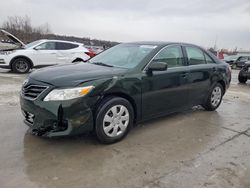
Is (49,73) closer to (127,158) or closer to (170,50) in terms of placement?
(127,158)

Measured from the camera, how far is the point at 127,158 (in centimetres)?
325

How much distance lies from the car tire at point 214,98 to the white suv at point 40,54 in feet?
22.6

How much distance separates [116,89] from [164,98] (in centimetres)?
107

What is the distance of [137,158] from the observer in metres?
3.26

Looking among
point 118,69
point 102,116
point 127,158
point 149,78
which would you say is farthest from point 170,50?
point 127,158

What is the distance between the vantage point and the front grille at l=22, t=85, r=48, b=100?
3317 millimetres

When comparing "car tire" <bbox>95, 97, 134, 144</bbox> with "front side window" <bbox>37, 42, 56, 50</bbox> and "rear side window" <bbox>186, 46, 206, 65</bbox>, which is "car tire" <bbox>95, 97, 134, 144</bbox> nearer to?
"rear side window" <bbox>186, 46, 206, 65</bbox>

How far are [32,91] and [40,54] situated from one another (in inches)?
303

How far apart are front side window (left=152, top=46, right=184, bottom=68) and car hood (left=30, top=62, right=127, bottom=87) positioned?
0.80m

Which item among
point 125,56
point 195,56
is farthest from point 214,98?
point 125,56

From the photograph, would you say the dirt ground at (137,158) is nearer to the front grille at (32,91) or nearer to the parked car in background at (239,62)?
the front grille at (32,91)

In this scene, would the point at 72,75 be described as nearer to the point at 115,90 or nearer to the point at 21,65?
the point at 115,90

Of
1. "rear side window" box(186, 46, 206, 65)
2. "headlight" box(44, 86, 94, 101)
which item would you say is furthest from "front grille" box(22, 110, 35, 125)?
"rear side window" box(186, 46, 206, 65)

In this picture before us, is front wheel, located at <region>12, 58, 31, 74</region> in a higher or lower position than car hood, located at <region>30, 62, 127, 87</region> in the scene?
lower
